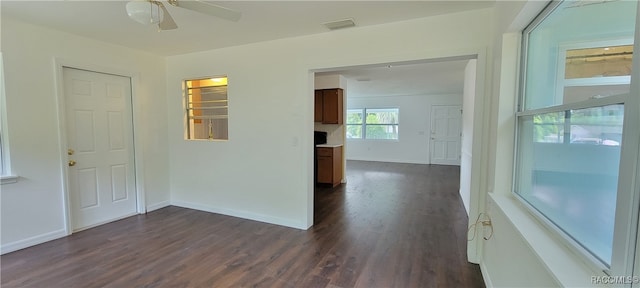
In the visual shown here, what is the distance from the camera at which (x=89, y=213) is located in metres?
3.39

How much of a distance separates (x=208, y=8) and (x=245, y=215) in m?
2.69

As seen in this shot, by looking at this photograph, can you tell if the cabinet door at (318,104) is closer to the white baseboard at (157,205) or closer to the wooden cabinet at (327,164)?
the wooden cabinet at (327,164)

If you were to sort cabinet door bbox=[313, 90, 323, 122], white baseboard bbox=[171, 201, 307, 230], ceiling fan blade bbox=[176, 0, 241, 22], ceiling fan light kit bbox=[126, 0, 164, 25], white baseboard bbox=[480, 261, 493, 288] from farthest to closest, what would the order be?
cabinet door bbox=[313, 90, 323, 122] < white baseboard bbox=[171, 201, 307, 230] < white baseboard bbox=[480, 261, 493, 288] < ceiling fan blade bbox=[176, 0, 241, 22] < ceiling fan light kit bbox=[126, 0, 164, 25]

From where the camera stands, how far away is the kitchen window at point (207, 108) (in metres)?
3.98

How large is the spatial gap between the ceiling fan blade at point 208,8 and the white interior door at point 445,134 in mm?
7891

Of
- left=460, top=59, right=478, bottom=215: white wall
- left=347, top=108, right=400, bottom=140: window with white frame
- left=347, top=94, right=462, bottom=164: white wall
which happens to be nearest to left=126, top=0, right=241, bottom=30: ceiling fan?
left=460, top=59, right=478, bottom=215: white wall

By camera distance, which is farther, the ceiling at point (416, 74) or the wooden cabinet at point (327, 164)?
the wooden cabinet at point (327, 164)

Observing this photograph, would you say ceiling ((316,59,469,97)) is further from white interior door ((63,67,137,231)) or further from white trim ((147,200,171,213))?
white trim ((147,200,171,213))

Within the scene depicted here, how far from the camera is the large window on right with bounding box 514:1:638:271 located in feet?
3.20

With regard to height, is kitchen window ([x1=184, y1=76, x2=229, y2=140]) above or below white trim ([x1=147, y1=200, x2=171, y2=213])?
above

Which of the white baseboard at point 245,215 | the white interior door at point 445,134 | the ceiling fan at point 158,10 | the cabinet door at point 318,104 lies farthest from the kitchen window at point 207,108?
the white interior door at point 445,134

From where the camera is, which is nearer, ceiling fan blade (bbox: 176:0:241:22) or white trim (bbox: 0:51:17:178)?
ceiling fan blade (bbox: 176:0:241:22)

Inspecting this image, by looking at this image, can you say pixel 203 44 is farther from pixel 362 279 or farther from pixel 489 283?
pixel 489 283

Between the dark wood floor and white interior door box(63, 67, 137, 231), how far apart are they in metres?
0.26
